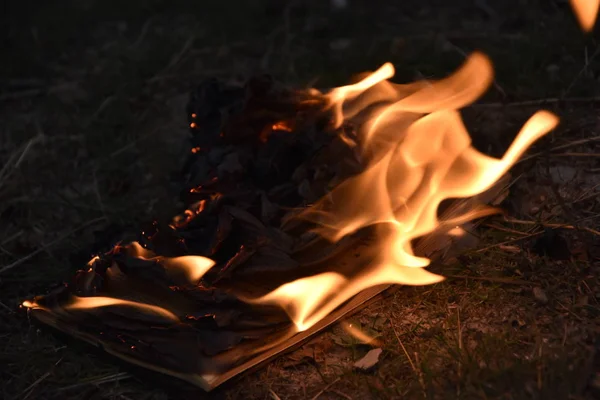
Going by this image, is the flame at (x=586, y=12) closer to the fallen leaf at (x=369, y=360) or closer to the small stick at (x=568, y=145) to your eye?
the small stick at (x=568, y=145)

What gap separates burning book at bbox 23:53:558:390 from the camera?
2223 mm

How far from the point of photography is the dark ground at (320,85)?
2129 mm

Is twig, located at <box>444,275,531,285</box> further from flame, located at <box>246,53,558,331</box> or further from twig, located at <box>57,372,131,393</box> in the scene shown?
twig, located at <box>57,372,131,393</box>

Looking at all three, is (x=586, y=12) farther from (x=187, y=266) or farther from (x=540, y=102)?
(x=187, y=266)

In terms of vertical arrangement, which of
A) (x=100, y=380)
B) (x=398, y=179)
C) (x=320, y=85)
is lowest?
(x=320, y=85)

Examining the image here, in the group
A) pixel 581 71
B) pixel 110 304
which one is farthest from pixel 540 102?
pixel 110 304

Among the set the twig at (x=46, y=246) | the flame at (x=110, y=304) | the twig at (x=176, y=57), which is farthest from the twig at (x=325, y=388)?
the twig at (x=176, y=57)

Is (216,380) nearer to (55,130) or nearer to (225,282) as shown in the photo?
(225,282)

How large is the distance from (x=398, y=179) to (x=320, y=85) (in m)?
1.37

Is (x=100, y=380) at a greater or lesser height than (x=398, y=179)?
lesser

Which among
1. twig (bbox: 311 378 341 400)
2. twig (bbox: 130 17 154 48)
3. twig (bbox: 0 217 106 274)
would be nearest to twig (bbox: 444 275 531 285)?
twig (bbox: 311 378 341 400)

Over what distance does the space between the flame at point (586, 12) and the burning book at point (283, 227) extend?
0.92 m

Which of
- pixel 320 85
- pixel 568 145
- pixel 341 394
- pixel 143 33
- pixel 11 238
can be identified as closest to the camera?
pixel 341 394

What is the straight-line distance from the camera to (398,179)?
102 inches
